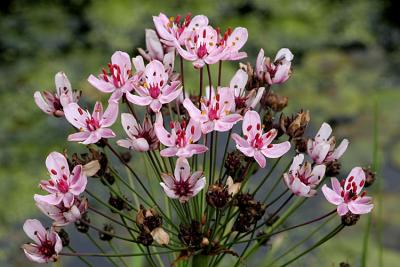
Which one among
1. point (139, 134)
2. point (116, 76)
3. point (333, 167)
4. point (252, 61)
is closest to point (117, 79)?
point (116, 76)

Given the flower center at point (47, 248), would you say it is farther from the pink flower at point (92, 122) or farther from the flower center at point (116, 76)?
the flower center at point (116, 76)

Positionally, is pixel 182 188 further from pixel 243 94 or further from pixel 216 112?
pixel 243 94

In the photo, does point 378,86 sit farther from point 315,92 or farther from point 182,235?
Answer: point 182,235

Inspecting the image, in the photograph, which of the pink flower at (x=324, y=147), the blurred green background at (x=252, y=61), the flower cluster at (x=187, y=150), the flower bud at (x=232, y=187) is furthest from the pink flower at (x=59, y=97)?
the blurred green background at (x=252, y=61)

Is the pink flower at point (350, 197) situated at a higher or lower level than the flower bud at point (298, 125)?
lower

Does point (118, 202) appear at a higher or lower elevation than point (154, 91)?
lower
